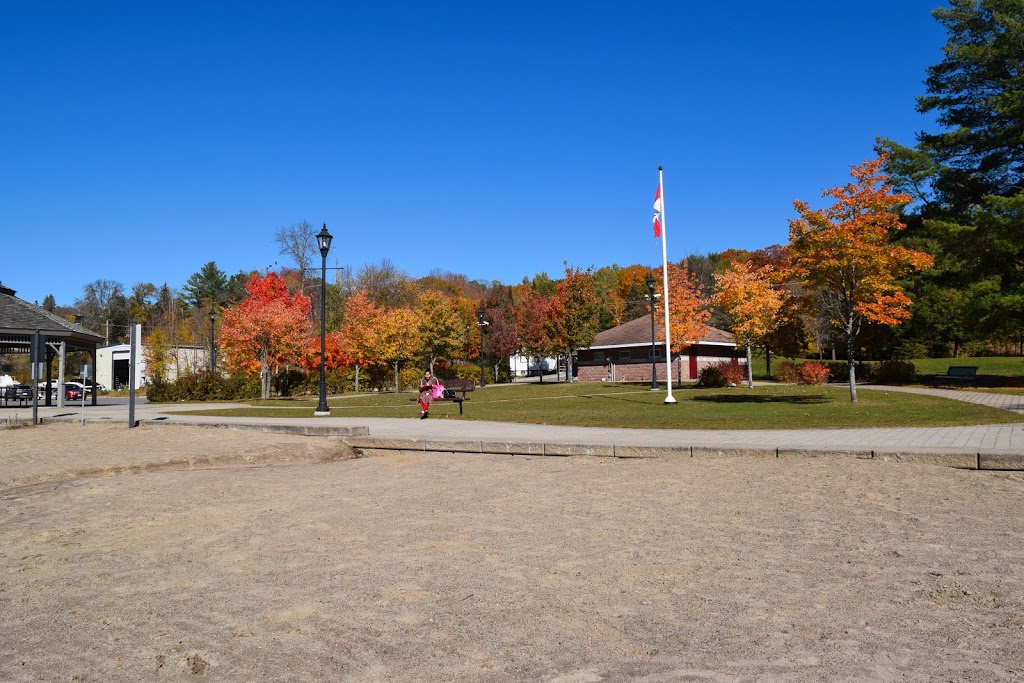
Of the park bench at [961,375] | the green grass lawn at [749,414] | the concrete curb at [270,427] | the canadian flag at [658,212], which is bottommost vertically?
the green grass lawn at [749,414]

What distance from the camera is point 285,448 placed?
12.9 meters

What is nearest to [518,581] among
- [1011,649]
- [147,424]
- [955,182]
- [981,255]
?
[1011,649]

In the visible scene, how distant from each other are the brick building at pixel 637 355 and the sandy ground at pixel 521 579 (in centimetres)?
4196

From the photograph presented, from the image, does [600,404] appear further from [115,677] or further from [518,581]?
[115,677]

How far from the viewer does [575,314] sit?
49594 mm

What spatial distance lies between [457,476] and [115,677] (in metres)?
6.55

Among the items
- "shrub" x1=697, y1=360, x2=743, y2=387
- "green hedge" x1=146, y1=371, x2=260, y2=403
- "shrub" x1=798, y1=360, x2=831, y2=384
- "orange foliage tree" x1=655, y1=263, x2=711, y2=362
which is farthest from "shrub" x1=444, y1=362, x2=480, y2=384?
"shrub" x1=798, y1=360, x2=831, y2=384

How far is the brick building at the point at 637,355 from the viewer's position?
50.8 metres

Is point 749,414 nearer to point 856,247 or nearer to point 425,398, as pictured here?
point 856,247

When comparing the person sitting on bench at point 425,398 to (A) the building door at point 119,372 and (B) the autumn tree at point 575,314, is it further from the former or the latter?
(A) the building door at point 119,372

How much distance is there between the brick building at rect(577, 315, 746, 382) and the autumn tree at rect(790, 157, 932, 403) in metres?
27.4

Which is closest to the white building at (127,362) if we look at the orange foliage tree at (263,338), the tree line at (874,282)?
the tree line at (874,282)

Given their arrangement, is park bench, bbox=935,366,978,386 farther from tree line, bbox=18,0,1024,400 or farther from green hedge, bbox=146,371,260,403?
green hedge, bbox=146,371,260,403

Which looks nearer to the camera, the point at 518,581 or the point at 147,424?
the point at 518,581
